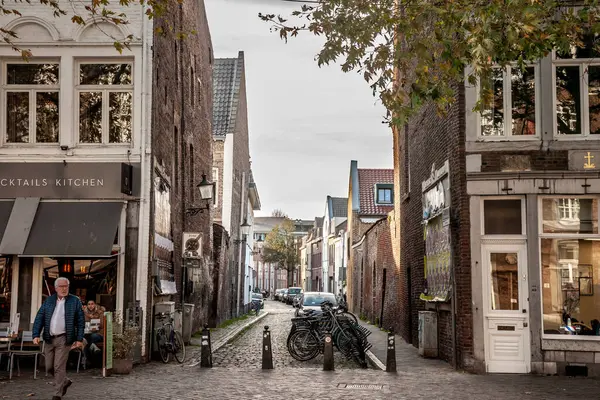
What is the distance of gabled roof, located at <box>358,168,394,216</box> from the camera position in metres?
49.5

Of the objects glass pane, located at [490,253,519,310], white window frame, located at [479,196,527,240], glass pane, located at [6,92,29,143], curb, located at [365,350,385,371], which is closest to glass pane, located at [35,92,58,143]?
glass pane, located at [6,92,29,143]

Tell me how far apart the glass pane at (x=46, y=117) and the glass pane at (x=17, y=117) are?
244 millimetres

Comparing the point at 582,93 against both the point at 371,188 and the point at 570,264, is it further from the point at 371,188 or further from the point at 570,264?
the point at 371,188

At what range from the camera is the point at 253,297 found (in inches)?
2194

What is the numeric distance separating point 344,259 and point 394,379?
42071mm

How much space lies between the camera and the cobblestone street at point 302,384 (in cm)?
1260

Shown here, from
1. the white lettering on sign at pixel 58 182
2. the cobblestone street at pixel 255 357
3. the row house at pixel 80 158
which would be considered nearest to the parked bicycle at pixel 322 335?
the cobblestone street at pixel 255 357

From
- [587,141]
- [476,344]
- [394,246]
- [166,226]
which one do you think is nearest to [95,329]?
[166,226]

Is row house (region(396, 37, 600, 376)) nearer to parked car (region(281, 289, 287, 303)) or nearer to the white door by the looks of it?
the white door

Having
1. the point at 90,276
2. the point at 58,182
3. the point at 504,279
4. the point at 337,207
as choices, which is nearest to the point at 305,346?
the point at 504,279

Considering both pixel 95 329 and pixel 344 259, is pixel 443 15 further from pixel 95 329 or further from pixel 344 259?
pixel 344 259

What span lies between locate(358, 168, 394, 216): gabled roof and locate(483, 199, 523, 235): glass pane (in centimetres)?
3293

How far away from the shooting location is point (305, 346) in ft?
60.1

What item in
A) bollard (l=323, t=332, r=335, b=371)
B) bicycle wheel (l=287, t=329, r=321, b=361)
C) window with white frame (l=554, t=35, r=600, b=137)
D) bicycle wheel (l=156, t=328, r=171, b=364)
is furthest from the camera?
bicycle wheel (l=287, t=329, r=321, b=361)
